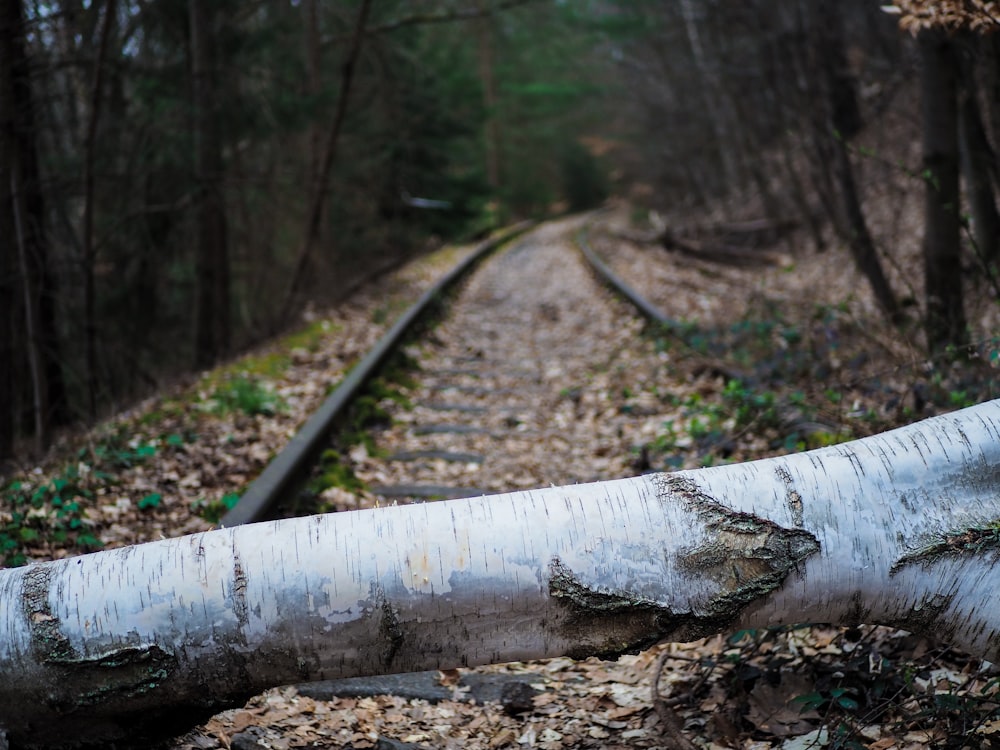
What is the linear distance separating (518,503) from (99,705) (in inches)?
48.8

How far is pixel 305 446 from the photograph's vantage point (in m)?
5.16

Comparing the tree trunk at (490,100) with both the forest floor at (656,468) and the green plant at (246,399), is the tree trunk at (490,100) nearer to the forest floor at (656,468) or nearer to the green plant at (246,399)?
the forest floor at (656,468)

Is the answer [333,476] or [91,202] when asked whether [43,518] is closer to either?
[333,476]

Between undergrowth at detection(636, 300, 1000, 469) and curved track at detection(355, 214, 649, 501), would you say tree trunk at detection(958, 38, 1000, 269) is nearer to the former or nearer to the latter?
undergrowth at detection(636, 300, 1000, 469)

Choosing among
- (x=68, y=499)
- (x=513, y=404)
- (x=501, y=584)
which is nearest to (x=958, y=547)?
(x=501, y=584)

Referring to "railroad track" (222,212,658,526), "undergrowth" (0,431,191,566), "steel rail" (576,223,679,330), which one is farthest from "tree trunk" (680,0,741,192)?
"undergrowth" (0,431,191,566)

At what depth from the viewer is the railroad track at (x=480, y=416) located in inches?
199

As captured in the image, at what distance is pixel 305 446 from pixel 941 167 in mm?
4841

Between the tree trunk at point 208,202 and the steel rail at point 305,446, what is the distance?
2.66 meters

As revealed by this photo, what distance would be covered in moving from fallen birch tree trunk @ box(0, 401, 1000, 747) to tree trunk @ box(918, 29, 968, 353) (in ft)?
13.2

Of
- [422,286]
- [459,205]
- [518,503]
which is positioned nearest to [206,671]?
[518,503]

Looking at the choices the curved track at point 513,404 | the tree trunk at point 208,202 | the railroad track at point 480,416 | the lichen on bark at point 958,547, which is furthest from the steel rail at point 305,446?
the tree trunk at point 208,202

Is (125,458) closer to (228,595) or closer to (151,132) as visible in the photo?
(228,595)

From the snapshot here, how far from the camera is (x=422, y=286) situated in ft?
45.4
